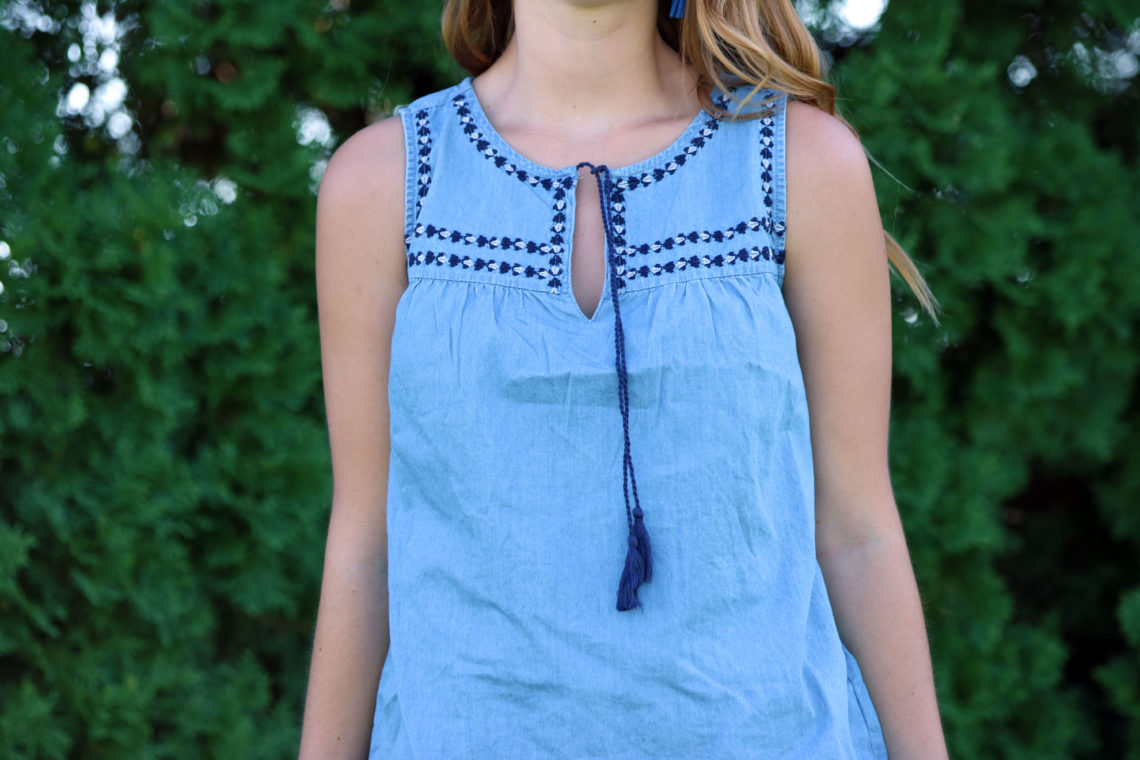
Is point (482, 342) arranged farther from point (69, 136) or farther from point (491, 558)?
point (69, 136)

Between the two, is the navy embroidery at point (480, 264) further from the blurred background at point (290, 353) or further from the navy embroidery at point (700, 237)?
the blurred background at point (290, 353)

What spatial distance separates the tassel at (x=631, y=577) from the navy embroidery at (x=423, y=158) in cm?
55

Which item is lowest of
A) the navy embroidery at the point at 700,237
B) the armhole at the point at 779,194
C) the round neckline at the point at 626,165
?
the navy embroidery at the point at 700,237

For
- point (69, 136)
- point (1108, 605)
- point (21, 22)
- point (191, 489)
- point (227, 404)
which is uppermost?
point (21, 22)

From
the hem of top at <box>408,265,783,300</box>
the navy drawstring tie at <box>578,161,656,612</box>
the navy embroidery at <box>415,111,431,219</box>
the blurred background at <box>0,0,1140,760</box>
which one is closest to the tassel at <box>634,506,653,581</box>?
the navy drawstring tie at <box>578,161,656,612</box>

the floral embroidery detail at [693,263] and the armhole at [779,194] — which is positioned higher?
the armhole at [779,194]

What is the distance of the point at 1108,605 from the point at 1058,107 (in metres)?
1.43

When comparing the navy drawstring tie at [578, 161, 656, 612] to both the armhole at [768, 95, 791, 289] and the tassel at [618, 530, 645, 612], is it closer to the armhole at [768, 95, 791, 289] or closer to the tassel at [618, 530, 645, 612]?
the tassel at [618, 530, 645, 612]

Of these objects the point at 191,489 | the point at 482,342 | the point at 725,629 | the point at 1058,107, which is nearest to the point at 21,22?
the point at 191,489

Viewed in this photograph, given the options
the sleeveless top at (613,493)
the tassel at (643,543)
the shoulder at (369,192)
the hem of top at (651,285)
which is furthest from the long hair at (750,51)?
the tassel at (643,543)

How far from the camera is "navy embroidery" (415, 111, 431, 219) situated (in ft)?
4.78

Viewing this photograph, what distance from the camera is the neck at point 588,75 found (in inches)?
59.7

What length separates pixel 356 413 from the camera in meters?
1.51

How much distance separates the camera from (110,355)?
91.4 inches
